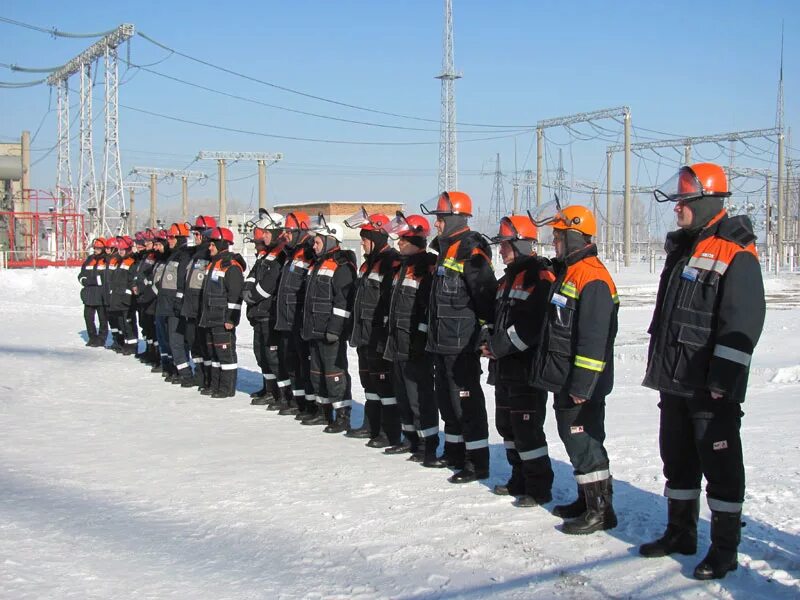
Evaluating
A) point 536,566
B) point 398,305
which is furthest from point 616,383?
point 536,566

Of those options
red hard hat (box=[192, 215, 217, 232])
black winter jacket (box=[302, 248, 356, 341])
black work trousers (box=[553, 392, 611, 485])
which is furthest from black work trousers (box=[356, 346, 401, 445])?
red hard hat (box=[192, 215, 217, 232])

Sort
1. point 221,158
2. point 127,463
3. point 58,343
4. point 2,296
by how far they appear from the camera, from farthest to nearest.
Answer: point 221,158 → point 2,296 → point 58,343 → point 127,463

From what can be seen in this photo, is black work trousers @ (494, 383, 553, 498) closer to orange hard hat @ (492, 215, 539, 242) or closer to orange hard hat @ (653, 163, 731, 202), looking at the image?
orange hard hat @ (492, 215, 539, 242)

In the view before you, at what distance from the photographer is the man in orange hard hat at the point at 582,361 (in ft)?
17.3

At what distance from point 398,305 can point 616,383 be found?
213 inches

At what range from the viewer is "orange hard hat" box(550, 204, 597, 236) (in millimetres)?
5617

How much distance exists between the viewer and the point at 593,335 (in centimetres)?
527

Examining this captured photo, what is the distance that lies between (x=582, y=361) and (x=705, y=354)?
2.92 ft

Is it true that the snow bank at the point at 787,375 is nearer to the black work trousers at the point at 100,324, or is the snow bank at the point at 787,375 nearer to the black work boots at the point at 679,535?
the black work boots at the point at 679,535

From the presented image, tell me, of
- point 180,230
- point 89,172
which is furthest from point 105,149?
point 180,230

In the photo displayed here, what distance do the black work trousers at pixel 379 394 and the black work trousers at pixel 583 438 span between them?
292 centimetres

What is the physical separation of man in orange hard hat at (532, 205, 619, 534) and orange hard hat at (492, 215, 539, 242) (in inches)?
31.3

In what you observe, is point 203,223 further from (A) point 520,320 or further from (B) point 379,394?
(A) point 520,320

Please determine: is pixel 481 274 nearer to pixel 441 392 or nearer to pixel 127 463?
pixel 441 392
